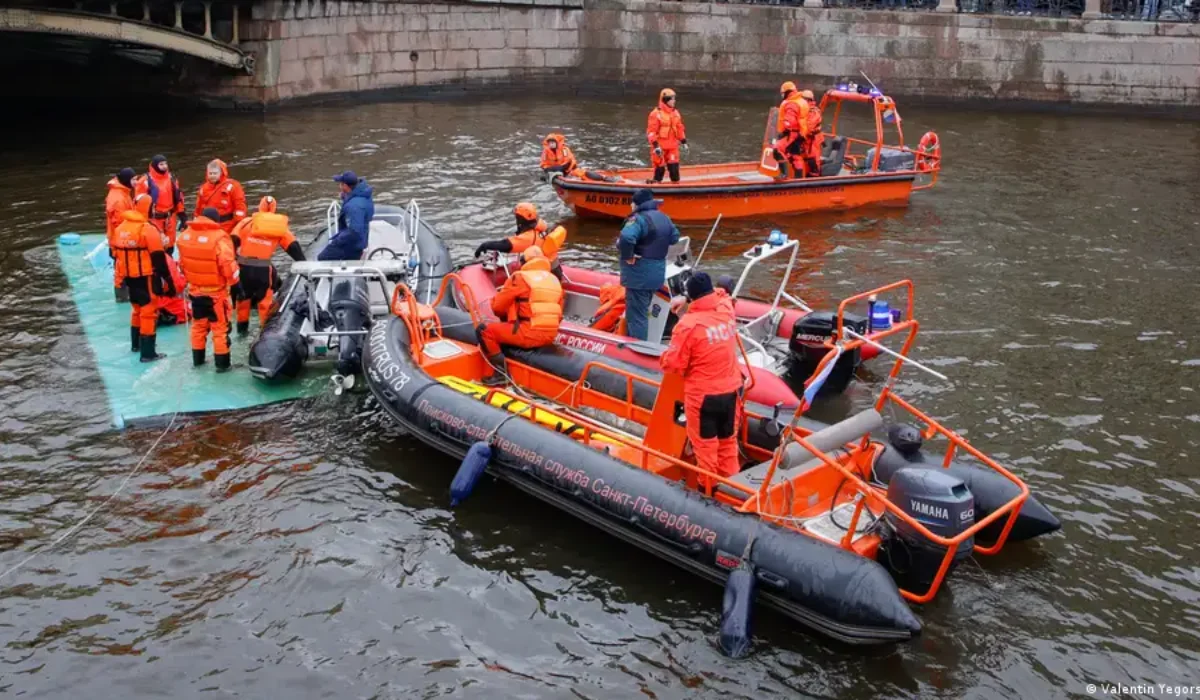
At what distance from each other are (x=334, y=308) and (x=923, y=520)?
20.2 ft

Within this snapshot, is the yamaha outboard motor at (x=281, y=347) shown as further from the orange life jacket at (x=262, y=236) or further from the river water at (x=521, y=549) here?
the orange life jacket at (x=262, y=236)

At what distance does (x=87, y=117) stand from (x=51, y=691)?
18.9 m

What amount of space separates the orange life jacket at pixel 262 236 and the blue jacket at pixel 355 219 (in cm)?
50

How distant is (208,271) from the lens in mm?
9703

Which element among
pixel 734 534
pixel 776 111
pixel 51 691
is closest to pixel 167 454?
pixel 51 691

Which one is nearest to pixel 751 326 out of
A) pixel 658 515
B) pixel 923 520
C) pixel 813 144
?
pixel 658 515

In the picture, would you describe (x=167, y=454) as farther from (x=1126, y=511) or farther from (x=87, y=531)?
(x=1126, y=511)

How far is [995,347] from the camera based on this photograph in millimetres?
11625

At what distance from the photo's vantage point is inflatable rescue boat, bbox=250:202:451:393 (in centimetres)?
1005

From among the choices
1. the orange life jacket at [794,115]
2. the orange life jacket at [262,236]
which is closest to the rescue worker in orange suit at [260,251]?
the orange life jacket at [262,236]

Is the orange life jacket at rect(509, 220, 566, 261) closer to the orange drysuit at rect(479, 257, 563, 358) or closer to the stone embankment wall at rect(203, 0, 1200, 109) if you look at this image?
the orange drysuit at rect(479, 257, 563, 358)

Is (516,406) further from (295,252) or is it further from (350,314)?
(295,252)

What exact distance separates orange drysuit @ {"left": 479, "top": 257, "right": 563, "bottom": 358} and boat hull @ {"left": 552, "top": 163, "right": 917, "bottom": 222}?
20.4 ft

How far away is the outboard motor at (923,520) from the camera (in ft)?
21.6
